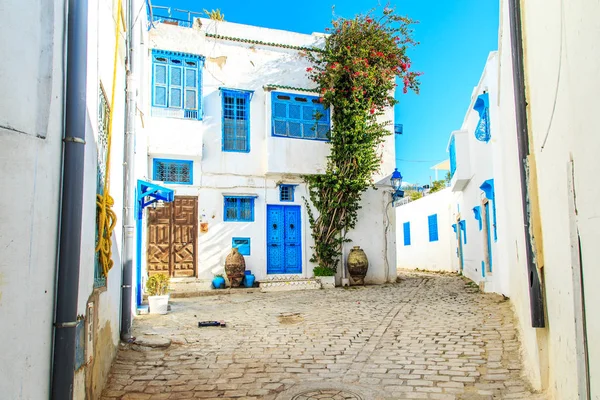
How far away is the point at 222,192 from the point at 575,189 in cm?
1218

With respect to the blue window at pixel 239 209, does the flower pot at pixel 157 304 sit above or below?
below

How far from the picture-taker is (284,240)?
49.0ft

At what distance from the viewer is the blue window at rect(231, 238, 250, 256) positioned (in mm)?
14242

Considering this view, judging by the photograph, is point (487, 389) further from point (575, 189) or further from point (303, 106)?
point (303, 106)

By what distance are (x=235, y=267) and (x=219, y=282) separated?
0.64 meters

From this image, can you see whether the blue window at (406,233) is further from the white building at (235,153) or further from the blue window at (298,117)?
the blue window at (298,117)

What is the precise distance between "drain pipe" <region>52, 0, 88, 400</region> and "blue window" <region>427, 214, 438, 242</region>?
20.6m

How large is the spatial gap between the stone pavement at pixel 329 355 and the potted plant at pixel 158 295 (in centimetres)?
29

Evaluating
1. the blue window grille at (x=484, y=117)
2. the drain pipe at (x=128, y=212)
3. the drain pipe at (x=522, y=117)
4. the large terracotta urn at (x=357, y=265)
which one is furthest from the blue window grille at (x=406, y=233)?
the drain pipe at (x=522, y=117)

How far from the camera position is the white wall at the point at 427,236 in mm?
20609

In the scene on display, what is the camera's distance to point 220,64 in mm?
14703

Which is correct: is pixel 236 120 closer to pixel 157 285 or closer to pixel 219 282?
pixel 219 282

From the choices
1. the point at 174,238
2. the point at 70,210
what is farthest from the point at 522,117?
the point at 174,238

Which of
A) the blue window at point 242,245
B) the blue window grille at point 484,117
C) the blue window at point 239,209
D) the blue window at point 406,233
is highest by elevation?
the blue window grille at point 484,117
